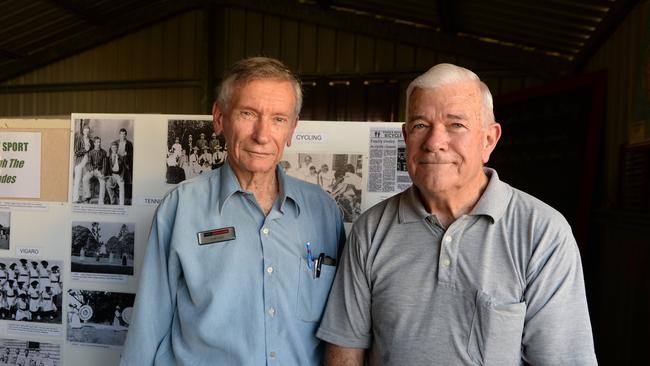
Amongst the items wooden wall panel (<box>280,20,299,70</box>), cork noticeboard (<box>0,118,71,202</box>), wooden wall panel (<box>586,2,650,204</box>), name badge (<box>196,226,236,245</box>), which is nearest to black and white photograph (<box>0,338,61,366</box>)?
cork noticeboard (<box>0,118,71,202</box>)

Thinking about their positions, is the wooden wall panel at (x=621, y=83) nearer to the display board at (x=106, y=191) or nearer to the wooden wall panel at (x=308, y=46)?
the display board at (x=106, y=191)

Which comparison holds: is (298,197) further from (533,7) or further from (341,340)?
(533,7)

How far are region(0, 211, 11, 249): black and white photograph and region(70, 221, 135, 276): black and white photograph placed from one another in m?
0.31

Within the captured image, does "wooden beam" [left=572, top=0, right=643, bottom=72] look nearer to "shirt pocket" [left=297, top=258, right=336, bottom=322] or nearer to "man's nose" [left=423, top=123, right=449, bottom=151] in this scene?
"man's nose" [left=423, top=123, right=449, bottom=151]

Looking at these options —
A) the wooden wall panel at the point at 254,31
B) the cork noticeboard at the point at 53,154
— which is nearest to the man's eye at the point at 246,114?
the cork noticeboard at the point at 53,154

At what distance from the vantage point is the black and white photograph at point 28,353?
203 centimetres

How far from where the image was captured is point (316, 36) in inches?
337

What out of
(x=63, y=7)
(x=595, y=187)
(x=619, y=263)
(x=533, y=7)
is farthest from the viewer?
(x=63, y=7)

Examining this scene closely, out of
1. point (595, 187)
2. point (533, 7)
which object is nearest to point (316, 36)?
point (533, 7)

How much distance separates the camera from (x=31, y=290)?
2039mm

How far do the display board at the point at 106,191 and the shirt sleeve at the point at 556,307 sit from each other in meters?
0.86

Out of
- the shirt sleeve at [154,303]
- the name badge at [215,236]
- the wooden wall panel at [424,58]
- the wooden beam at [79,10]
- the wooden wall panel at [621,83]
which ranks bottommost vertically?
the shirt sleeve at [154,303]

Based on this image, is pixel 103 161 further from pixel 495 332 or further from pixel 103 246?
pixel 495 332

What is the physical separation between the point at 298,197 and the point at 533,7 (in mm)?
5442
